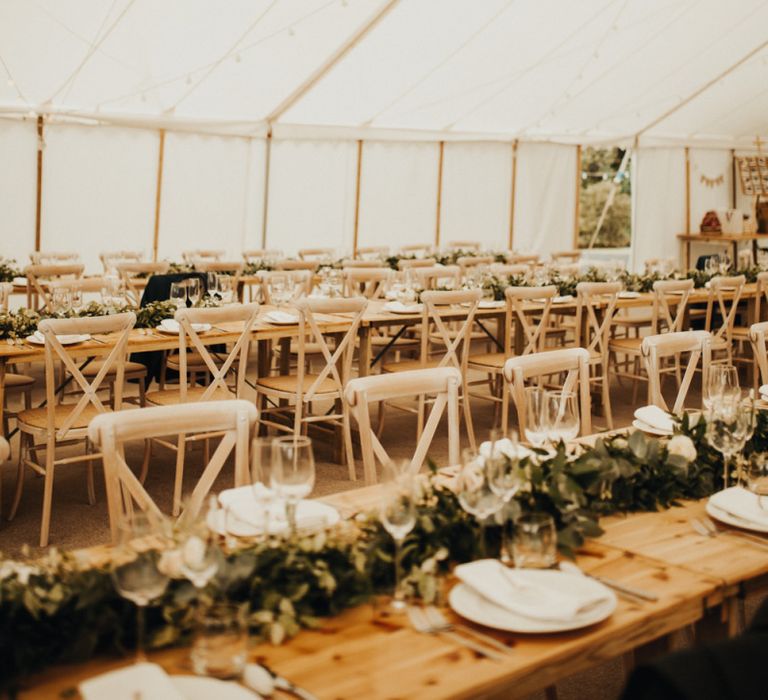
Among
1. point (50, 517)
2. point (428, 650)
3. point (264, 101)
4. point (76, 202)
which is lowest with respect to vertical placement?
point (50, 517)

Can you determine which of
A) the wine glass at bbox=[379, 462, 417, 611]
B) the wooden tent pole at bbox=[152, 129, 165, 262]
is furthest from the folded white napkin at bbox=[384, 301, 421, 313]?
the wooden tent pole at bbox=[152, 129, 165, 262]

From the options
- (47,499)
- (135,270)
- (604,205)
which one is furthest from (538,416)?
(604,205)

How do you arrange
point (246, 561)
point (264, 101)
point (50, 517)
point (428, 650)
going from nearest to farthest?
point (428, 650) → point (246, 561) → point (50, 517) → point (264, 101)

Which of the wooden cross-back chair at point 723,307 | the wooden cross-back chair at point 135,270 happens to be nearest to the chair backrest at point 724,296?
the wooden cross-back chair at point 723,307

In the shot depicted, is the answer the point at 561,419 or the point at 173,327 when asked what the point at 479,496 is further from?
the point at 173,327

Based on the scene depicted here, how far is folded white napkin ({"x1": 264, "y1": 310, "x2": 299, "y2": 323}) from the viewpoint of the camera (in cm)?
582

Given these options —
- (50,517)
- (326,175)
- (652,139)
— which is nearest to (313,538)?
(50,517)

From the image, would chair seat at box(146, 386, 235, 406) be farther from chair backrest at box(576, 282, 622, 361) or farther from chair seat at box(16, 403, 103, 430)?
chair backrest at box(576, 282, 622, 361)

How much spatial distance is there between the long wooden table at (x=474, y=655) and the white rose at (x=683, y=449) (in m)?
0.47

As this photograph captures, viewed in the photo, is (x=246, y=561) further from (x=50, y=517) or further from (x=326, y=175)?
(x=326, y=175)

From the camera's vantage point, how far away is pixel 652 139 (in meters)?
14.3

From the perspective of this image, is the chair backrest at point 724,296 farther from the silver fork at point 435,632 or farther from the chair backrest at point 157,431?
the silver fork at point 435,632

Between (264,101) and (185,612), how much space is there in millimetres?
10200

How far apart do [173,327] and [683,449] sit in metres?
3.34
